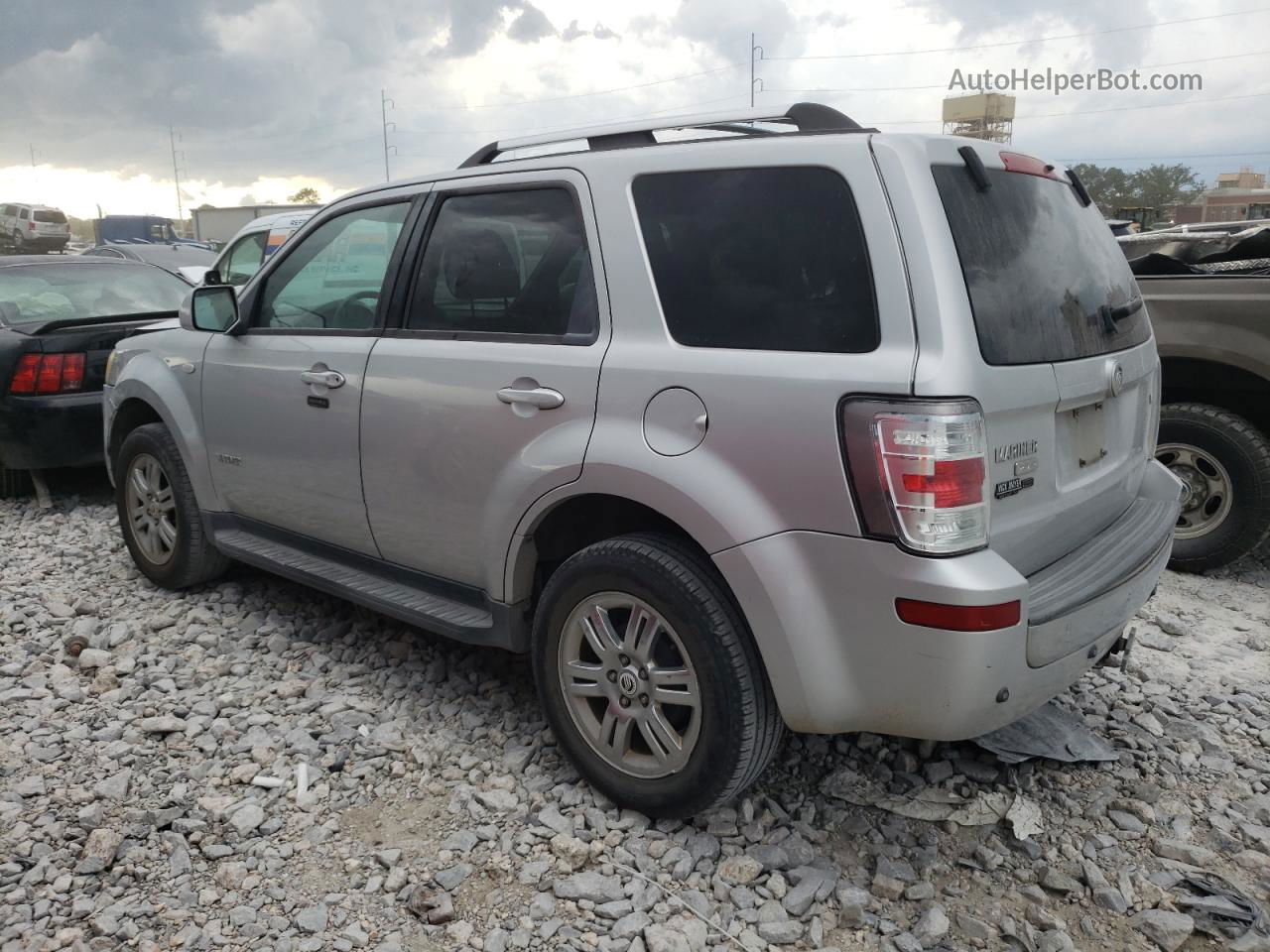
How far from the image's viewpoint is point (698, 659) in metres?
2.70

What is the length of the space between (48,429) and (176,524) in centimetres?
226

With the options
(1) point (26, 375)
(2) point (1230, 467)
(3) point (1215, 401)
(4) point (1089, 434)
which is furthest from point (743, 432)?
(1) point (26, 375)

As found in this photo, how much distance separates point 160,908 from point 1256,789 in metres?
3.21

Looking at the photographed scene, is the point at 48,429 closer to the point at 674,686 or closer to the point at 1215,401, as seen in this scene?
the point at 674,686

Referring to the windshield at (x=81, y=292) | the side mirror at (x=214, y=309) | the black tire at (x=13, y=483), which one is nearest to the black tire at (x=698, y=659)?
the side mirror at (x=214, y=309)

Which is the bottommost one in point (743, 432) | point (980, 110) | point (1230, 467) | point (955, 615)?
point (1230, 467)

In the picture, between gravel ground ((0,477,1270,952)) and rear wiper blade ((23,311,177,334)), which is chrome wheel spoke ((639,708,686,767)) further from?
rear wiper blade ((23,311,177,334))

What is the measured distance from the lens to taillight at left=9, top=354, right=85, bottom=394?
6328 millimetres

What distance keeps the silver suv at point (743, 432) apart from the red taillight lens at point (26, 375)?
11.5 ft

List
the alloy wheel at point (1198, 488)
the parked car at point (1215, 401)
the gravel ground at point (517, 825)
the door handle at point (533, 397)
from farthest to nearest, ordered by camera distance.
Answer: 1. the alloy wheel at point (1198, 488)
2. the parked car at point (1215, 401)
3. the door handle at point (533, 397)
4. the gravel ground at point (517, 825)

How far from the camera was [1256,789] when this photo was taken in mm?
3193

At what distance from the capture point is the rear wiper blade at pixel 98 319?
6.45m

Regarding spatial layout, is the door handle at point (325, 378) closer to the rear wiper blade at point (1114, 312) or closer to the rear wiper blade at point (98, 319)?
the rear wiper blade at point (1114, 312)

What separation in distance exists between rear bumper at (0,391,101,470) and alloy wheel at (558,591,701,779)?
4.74 metres
